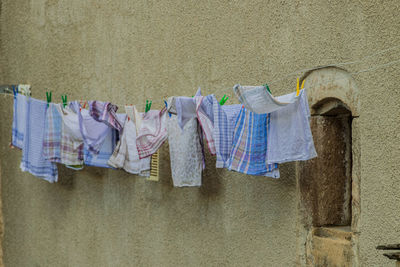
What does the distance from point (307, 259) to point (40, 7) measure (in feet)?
14.9

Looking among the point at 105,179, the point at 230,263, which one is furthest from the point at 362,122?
the point at 105,179

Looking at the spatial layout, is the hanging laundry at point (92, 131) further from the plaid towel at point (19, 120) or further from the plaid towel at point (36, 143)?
the plaid towel at point (19, 120)

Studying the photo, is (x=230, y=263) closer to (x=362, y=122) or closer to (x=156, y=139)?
(x=156, y=139)

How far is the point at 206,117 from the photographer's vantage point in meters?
4.21

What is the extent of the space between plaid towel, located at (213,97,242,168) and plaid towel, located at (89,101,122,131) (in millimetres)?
1170

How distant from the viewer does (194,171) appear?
4.52m

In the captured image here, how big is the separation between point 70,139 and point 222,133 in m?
2.00

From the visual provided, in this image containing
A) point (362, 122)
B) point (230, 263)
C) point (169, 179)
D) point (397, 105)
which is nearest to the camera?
point (397, 105)

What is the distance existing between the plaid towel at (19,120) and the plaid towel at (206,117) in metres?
2.50

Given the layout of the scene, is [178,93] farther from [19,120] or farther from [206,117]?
[19,120]

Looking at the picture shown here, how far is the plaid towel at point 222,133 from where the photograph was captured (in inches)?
158

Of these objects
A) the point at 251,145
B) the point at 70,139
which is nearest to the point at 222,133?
the point at 251,145

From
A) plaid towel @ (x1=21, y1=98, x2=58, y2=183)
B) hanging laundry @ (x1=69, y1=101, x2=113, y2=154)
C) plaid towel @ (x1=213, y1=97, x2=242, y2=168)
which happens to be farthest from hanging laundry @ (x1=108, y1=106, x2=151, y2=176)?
plaid towel @ (x1=21, y1=98, x2=58, y2=183)

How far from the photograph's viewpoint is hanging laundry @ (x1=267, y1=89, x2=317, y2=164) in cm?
360
